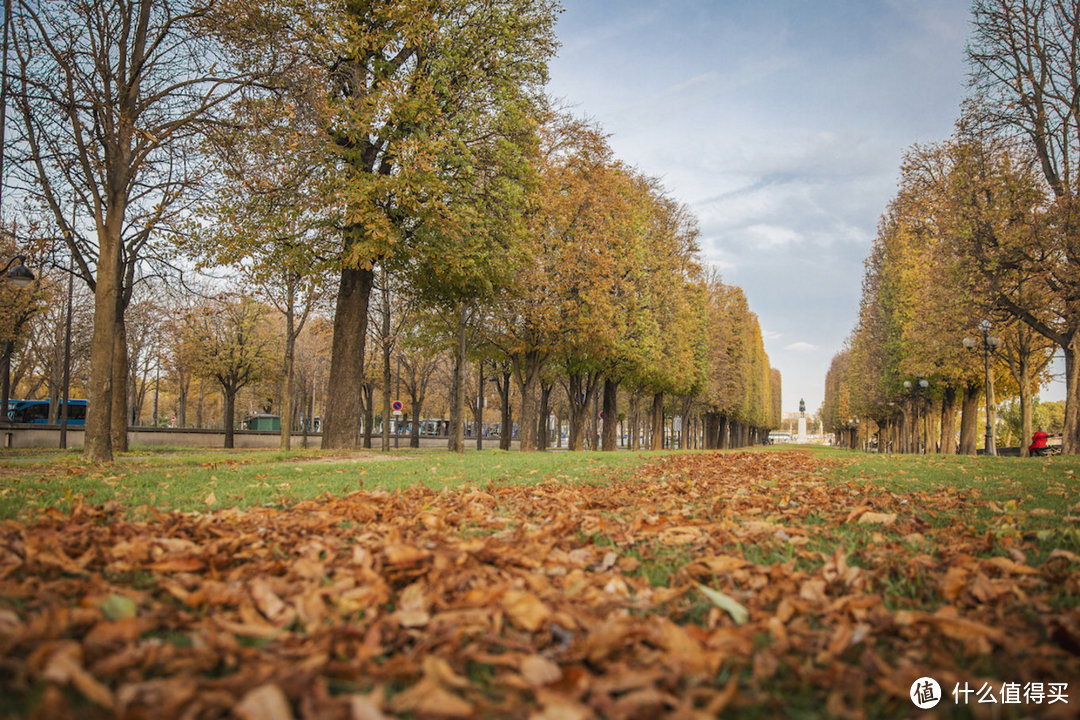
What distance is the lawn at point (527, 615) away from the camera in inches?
59.9

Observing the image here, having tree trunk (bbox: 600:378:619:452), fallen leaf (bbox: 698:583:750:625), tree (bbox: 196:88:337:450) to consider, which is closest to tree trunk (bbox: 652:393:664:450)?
tree trunk (bbox: 600:378:619:452)

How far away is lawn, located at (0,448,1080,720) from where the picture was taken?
1521mm

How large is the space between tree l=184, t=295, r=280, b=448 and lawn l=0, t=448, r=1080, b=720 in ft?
99.2

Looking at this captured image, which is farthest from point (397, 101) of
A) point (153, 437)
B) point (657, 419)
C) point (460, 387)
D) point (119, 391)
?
point (153, 437)

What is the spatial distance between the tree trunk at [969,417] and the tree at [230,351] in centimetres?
Answer: 3590

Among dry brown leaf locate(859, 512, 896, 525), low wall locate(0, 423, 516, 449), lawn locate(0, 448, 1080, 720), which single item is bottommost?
low wall locate(0, 423, 516, 449)

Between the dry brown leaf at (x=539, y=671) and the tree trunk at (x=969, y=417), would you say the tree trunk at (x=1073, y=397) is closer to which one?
the tree trunk at (x=969, y=417)

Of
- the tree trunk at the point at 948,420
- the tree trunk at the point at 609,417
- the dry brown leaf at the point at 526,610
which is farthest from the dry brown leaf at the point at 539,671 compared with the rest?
the tree trunk at the point at 948,420

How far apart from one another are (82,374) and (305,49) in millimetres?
36552

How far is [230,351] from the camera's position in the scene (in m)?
31.8

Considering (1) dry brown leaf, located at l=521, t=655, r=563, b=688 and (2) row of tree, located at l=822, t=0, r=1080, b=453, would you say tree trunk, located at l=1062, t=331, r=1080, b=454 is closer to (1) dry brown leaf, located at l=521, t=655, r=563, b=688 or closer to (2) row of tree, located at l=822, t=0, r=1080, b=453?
(2) row of tree, located at l=822, t=0, r=1080, b=453

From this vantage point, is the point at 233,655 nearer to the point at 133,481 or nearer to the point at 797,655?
the point at 797,655

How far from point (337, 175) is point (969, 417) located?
3233 cm

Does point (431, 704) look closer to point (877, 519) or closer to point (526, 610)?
point (526, 610)
